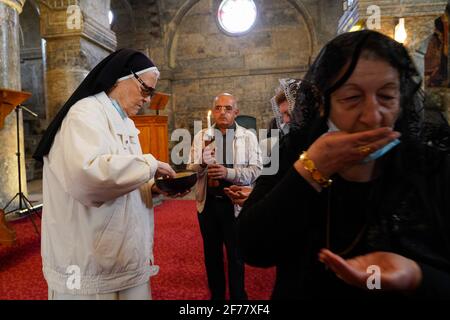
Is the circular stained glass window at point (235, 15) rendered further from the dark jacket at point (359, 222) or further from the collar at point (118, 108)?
the dark jacket at point (359, 222)

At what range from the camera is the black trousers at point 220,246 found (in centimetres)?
290

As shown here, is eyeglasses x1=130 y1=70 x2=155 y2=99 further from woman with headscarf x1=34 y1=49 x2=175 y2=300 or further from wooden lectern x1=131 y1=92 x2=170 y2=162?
wooden lectern x1=131 y1=92 x2=170 y2=162

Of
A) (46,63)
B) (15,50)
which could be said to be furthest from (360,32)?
(46,63)

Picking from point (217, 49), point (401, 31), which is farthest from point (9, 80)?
point (217, 49)

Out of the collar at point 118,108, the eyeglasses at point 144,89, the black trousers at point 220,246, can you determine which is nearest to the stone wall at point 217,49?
the black trousers at point 220,246

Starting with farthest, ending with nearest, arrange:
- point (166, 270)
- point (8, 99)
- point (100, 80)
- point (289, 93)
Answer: point (8, 99), point (166, 270), point (289, 93), point (100, 80)

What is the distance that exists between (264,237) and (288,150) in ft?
1.01

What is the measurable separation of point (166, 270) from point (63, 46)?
5.04m

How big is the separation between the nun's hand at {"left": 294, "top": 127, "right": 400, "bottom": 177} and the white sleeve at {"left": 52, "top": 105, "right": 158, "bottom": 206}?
3.00 ft

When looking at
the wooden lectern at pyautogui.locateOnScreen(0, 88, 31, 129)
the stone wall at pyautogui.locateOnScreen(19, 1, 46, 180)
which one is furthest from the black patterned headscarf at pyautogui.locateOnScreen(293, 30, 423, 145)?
the stone wall at pyautogui.locateOnScreen(19, 1, 46, 180)

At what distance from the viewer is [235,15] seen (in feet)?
41.5

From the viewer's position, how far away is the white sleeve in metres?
1.43

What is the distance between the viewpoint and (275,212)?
35.3 inches

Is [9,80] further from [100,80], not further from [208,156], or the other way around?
[100,80]
